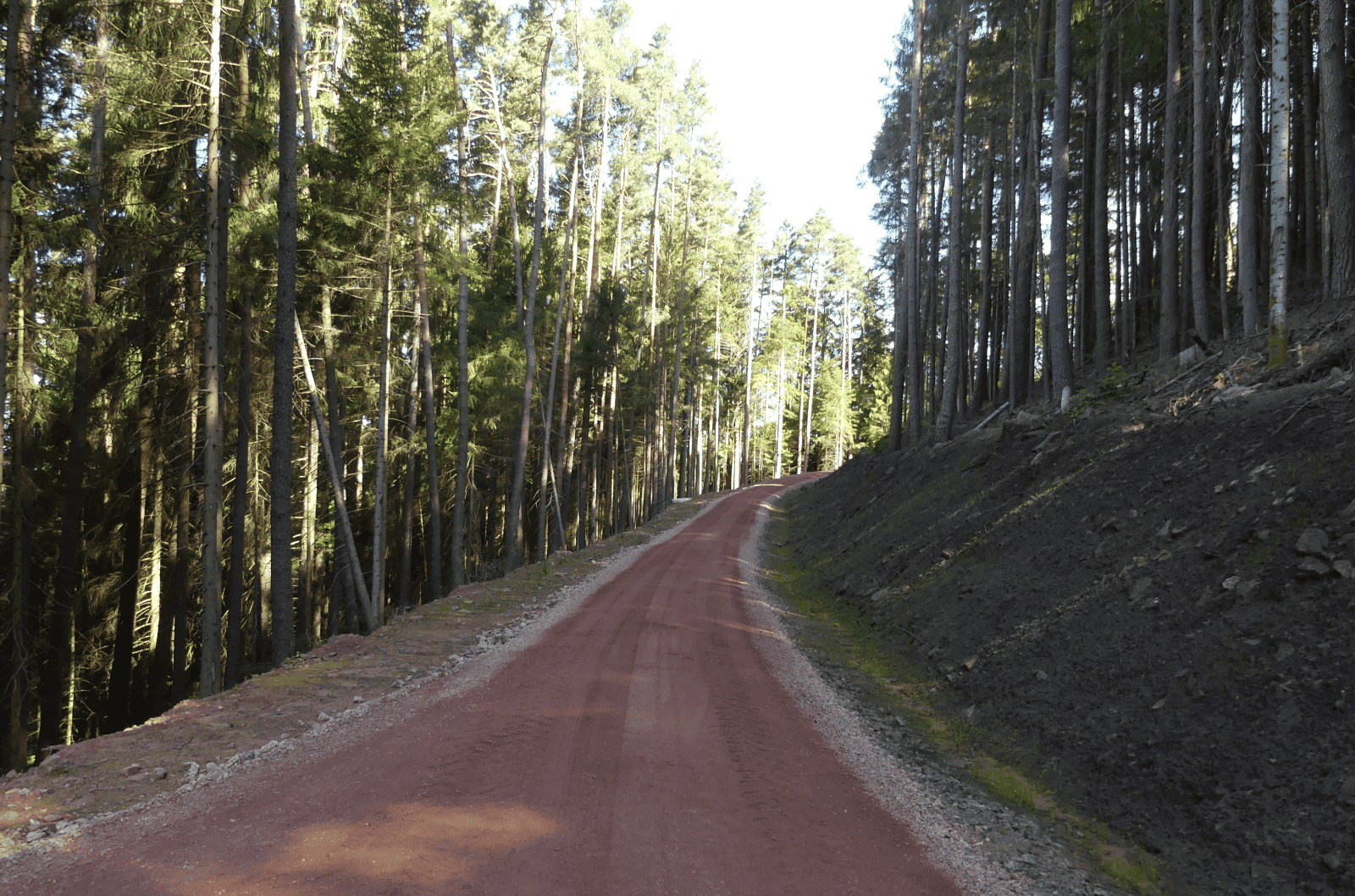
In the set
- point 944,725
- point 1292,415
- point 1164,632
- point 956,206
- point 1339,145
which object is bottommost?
point 944,725

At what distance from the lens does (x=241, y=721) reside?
6648 millimetres

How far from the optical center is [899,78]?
77.7 feet

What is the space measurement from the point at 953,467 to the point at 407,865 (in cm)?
1427

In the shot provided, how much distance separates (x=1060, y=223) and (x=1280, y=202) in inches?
251

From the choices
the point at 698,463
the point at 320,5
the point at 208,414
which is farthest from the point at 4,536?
the point at 698,463

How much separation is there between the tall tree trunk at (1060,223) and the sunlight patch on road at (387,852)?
47.1ft

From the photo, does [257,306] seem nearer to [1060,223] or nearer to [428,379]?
[428,379]

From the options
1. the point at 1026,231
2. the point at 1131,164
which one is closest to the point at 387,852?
the point at 1026,231

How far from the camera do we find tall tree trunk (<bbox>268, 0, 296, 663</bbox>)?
10289mm

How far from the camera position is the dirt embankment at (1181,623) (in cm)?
431

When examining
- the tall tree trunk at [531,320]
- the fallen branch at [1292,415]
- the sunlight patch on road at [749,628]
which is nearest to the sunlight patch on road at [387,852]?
the sunlight patch on road at [749,628]

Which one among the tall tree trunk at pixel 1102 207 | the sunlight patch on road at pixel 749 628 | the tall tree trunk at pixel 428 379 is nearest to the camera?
the sunlight patch on road at pixel 749 628

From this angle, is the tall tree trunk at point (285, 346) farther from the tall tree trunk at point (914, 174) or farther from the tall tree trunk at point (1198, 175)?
the tall tree trunk at point (1198, 175)

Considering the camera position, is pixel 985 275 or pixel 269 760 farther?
pixel 985 275
